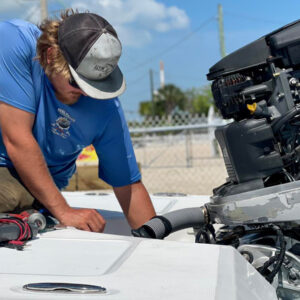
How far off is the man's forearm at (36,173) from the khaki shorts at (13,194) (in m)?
0.13

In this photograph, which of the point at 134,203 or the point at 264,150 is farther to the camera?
the point at 134,203

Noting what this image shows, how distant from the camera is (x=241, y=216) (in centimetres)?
172

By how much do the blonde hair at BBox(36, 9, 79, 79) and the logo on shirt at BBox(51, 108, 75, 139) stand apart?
0.21 m

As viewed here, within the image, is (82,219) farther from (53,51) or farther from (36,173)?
(53,51)

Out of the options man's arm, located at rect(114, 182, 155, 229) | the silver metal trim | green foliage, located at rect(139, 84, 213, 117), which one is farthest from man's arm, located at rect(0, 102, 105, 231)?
green foliage, located at rect(139, 84, 213, 117)

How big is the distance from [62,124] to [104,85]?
0.35 m

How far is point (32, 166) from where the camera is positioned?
6.59 ft

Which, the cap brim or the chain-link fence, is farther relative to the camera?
the chain-link fence

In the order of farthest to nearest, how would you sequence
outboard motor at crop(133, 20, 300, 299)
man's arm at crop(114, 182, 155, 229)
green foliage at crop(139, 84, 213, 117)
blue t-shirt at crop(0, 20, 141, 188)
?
1. green foliage at crop(139, 84, 213, 117)
2. man's arm at crop(114, 182, 155, 229)
3. blue t-shirt at crop(0, 20, 141, 188)
4. outboard motor at crop(133, 20, 300, 299)

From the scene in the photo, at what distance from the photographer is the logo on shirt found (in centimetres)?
224

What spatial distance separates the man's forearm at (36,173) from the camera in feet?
6.53

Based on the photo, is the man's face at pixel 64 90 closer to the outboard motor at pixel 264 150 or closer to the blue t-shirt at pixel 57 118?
the blue t-shirt at pixel 57 118

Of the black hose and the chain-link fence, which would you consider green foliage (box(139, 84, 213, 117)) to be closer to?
the chain-link fence

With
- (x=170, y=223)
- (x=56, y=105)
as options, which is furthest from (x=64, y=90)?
(x=170, y=223)
